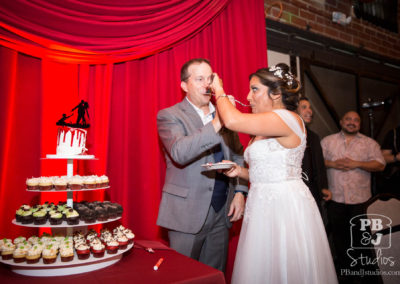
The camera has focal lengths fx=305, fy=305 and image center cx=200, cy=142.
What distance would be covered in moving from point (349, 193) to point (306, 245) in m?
2.25

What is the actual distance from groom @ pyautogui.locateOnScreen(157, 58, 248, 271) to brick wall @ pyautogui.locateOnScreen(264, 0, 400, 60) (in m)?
1.94

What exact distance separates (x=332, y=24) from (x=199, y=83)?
3.12 metres

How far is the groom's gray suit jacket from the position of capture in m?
1.84

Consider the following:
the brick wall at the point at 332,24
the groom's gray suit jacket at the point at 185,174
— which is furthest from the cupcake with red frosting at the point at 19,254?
the brick wall at the point at 332,24

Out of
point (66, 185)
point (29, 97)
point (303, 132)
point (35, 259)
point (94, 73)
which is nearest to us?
point (35, 259)

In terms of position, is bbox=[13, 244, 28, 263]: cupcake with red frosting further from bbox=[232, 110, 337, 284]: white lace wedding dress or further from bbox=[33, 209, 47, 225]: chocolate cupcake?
bbox=[232, 110, 337, 284]: white lace wedding dress

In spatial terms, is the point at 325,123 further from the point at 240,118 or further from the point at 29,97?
the point at 29,97

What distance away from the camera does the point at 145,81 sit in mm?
2508

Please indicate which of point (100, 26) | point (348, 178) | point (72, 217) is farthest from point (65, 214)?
point (348, 178)

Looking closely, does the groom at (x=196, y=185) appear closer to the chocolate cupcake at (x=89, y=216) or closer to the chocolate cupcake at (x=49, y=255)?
the chocolate cupcake at (x=89, y=216)

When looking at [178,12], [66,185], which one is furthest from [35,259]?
[178,12]

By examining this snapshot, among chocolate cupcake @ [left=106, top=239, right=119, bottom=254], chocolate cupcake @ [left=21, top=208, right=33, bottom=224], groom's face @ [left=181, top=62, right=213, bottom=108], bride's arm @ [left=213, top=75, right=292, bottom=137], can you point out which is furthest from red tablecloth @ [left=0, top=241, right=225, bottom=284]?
groom's face @ [left=181, top=62, right=213, bottom=108]

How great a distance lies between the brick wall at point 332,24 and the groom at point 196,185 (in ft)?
6.36

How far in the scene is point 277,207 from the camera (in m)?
1.74
